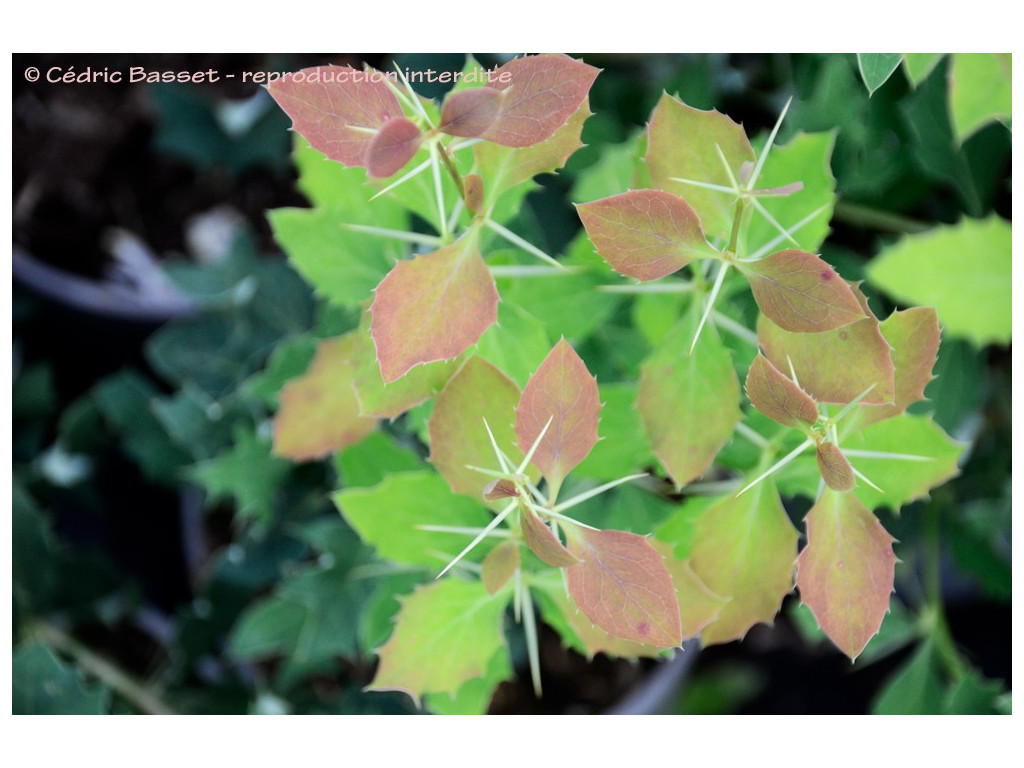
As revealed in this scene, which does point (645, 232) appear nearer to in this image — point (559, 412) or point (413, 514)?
point (559, 412)

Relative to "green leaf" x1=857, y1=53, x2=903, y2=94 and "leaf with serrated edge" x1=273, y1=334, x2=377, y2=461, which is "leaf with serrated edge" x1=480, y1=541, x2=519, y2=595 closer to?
"leaf with serrated edge" x1=273, y1=334, x2=377, y2=461

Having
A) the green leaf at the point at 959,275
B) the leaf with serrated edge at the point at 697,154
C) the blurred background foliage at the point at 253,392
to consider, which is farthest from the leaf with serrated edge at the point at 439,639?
the green leaf at the point at 959,275

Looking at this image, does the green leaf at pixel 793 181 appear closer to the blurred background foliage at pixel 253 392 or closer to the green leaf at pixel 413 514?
the blurred background foliage at pixel 253 392

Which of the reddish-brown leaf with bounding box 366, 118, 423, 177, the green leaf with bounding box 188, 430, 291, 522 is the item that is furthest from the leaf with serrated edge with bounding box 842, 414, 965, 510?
the green leaf with bounding box 188, 430, 291, 522

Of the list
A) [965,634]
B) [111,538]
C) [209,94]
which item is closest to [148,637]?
[111,538]

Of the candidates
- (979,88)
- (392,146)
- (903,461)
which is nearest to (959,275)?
(979,88)

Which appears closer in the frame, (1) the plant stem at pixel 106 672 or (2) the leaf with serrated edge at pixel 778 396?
(2) the leaf with serrated edge at pixel 778 396
